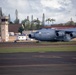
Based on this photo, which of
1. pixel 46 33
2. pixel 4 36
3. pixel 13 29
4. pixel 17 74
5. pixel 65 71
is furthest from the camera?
pixel 13 29

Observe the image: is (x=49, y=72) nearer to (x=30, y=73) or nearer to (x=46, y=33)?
(x=30, y=73)

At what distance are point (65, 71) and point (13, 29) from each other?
92526 mm

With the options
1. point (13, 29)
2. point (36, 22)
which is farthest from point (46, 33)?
point (36, 22)

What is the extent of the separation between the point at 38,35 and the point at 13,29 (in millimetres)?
52164

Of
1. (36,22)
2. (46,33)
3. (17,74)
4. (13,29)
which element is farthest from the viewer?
(36,22)

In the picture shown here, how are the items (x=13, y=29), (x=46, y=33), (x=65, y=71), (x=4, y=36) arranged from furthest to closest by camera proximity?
(x=13, y=29) → (x=4, y=36) → (x=46, y=33) → (x=65, y=71)

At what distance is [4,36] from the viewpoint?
68.9 m

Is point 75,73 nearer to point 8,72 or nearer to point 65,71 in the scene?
point 65,71

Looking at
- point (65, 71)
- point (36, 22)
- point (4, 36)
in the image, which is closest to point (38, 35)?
point (4, 36)

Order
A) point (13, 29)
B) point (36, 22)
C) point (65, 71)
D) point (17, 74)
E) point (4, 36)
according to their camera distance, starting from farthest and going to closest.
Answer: point (36, 22) < point (13, 29) < point (4, 36) < point (65, 71) < point (17, 74)

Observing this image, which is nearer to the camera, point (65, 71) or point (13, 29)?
point (65, 71)

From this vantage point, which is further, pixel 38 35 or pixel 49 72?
pixel 38 35

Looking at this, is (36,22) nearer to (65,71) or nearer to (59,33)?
(59,33)

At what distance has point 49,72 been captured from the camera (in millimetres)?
14141
